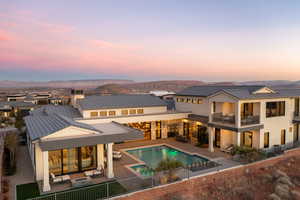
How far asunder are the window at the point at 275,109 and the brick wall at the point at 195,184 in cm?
481

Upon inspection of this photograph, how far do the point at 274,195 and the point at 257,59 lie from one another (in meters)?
31.2

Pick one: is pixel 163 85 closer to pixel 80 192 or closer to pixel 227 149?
pixel 227 149

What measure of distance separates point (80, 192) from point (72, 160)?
11.4 ft

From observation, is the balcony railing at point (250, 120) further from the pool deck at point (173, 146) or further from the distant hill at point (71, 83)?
the distant hill at point (71, 83)

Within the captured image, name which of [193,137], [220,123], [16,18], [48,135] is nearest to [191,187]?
[220,123]

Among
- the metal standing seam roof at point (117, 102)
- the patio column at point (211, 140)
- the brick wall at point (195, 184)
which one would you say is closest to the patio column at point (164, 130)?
the metal standing seam roof at point (117, 102)

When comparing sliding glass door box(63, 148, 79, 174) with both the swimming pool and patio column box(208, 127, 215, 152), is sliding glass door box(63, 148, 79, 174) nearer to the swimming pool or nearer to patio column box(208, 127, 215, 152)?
the swimming pool

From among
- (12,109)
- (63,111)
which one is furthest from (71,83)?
(63,111)

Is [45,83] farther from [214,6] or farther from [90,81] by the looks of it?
[214,6]

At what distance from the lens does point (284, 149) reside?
1875 centimetres

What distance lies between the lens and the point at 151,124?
958 inches

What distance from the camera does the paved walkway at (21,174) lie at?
38.2 feet

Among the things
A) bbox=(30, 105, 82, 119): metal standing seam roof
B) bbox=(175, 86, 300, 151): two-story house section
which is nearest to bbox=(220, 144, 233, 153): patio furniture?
bbox=(175, 86, 300, 151): two-story house section

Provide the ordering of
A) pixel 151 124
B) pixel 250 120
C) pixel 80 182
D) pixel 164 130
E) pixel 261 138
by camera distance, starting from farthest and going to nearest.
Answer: pixel 164 130 < pixel 151 124 < pixel 261 138 < pixel 250 120 < pixel 80 182
